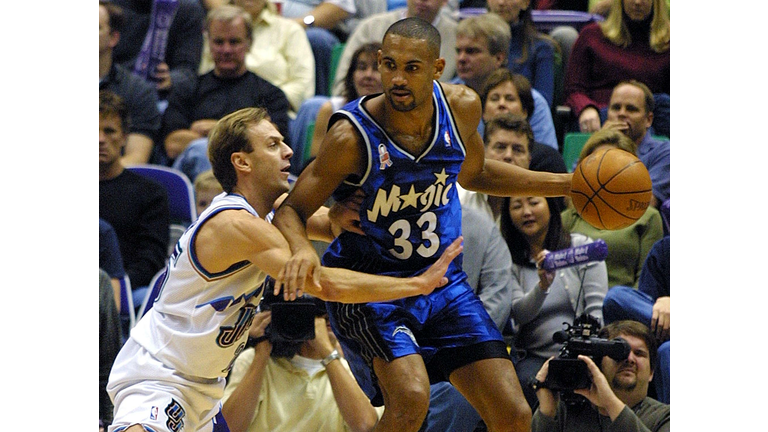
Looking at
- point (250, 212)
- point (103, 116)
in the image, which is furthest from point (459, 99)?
point (103, 116)

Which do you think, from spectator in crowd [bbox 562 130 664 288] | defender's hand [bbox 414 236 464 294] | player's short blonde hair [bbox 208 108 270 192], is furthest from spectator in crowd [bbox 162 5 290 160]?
defender's hand [bbox 414 236 464 294]

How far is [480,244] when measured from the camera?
516cm

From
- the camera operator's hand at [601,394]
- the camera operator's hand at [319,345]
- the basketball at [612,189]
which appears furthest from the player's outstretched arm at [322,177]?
the camera operator's hand at [601,394]

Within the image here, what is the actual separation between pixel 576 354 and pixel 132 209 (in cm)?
309

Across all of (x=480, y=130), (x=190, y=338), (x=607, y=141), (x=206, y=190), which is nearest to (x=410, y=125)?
(x=190, y=338)

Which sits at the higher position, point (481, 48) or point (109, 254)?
point (481, 48)

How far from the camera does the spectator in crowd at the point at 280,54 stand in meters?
7.58

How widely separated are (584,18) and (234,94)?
264 centimetres

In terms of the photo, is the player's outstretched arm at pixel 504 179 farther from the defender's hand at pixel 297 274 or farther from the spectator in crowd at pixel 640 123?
the spectator in crowd at pixel 640 123

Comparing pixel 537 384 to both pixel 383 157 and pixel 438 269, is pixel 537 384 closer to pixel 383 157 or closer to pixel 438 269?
pixel 438 269

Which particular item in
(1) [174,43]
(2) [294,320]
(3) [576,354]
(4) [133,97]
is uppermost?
(1) [174,43]

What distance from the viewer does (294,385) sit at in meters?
4.90

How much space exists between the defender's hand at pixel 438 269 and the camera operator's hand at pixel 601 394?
1.23 m

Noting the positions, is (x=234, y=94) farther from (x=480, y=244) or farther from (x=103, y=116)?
(x=480, y=244)
